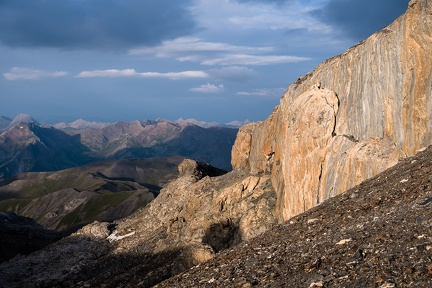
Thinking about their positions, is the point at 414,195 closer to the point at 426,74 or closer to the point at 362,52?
the point at 426,74

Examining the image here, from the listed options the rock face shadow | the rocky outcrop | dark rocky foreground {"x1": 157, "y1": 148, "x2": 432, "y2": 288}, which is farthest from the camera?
the rock face shadow

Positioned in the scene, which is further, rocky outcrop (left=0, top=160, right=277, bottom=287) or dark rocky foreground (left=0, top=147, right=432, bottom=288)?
rocky outcrop (left=0, top=160, right=277, bottom=287)

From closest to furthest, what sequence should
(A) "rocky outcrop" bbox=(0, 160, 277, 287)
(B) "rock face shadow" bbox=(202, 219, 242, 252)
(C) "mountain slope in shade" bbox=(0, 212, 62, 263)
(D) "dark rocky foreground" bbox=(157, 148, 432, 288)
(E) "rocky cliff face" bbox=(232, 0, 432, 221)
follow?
(D) "dark rocky foreground" bbox=(157, 148, 432, 288)
(E) "rocky cliff face" bbox=(232, 0, 432, 221)
(A) "rocky outcrop" bbox=(0, 160, 277, 287)
(B) "rock face shadow" bbox=(202, 219, 242, 252)
(C) "mountain slope in shade" bbox=(0, 212, 62, 263)

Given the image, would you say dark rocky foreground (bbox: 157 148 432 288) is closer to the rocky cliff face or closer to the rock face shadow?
the rocky cliff face

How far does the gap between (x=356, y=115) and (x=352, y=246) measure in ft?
79.0

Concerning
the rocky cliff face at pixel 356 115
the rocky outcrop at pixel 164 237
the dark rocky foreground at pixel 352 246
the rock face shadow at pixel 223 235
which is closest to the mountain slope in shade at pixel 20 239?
the rocky outcrop at pixel 164 237

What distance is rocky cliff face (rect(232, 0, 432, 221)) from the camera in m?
33.1

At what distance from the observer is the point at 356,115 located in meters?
40.2

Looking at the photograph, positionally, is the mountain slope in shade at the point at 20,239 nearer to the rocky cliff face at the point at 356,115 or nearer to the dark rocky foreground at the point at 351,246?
the rocky cliff face at the point at 356,115

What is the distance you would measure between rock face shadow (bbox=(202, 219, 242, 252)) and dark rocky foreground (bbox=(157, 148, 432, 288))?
30037 millimetres

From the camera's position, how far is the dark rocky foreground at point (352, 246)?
15016mm

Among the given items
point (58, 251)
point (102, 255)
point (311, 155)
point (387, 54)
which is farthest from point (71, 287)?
point (387, 54)

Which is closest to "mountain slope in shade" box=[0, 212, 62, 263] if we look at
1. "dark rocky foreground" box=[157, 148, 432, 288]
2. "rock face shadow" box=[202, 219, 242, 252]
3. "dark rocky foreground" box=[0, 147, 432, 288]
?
Result: "rock face shadow" box=[202, 219, 242, 252]

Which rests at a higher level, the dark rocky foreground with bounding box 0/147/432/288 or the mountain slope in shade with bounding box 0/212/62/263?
the dark rocky foreground with bounding box 0/147/432/288
